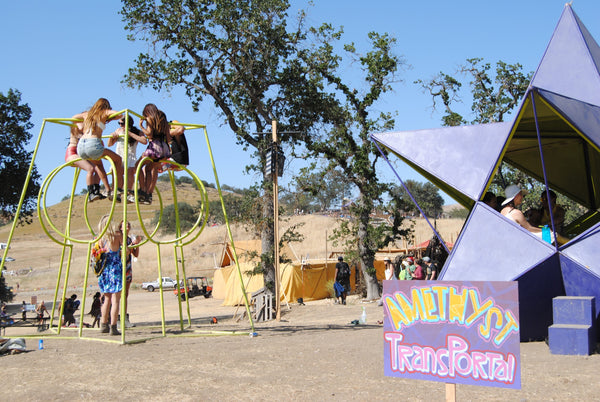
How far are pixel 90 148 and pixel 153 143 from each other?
0.99 metres

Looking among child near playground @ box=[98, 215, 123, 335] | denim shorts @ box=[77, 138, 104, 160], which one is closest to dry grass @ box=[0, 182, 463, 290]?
child near playground @ box=[98, 215, 123, 335]

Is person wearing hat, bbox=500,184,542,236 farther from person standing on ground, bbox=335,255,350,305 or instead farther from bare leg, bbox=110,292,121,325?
person standing on ground, bbox=335,255,350,305

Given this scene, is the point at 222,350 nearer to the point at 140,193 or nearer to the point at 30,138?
the point at 140,193

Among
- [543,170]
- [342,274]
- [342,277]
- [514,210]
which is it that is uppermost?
[543,170]

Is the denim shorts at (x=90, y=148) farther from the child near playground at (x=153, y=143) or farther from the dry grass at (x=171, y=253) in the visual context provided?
the dry grass at (x=171, y=253)

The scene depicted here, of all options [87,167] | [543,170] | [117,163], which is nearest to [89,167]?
[87,167]

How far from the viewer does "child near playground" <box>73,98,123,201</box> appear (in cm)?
917

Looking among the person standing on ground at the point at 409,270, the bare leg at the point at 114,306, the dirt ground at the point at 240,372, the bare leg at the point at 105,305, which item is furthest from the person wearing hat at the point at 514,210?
the person standing on ground at the point at 409,270

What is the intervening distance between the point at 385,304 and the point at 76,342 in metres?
6.54

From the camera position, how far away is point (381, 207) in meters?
22.7

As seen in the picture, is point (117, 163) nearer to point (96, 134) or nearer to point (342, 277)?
point (96, 134)

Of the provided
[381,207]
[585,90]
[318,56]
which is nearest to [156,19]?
[318,56]

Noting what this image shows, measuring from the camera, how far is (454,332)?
4480 mm

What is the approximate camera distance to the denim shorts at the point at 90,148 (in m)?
9.16
